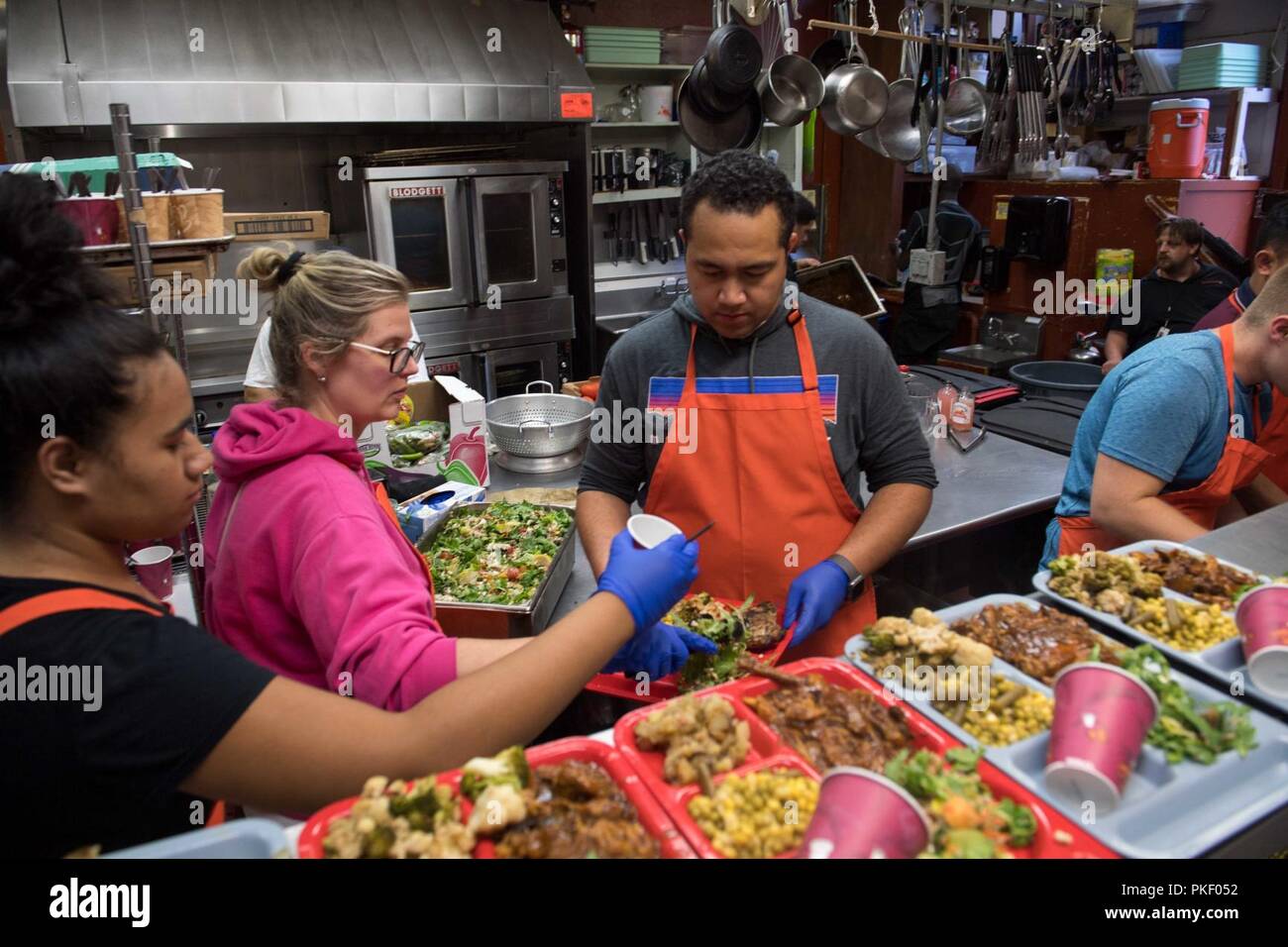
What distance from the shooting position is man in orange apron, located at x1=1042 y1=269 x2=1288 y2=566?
6.96ft

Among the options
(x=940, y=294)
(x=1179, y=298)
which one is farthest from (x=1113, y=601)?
(x=940, y=294)

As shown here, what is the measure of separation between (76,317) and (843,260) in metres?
4.09

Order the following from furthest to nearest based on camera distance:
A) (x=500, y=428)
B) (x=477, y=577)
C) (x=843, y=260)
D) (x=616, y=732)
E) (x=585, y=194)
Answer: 1. (x=585, y=194)
2. (x=843, y=260)
3. (x=500, y=428)
4. (x=477, y=577)
5. (x=616, y=732)

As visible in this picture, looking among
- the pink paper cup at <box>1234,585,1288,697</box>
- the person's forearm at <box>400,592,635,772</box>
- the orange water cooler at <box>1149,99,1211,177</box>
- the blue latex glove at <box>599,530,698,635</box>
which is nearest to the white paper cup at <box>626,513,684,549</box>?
the blue latex glove at <box>599,530,698,635</box>

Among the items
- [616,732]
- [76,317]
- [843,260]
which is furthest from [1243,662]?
[843,260]

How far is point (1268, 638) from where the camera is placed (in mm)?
1379

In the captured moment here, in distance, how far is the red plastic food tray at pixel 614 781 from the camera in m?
1.05

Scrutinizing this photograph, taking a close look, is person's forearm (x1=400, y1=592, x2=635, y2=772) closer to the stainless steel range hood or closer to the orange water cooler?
the stainless steel range hood

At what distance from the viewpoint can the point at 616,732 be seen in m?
1.28

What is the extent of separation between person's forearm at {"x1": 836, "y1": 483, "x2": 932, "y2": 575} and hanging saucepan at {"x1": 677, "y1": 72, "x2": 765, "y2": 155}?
316 centimetres

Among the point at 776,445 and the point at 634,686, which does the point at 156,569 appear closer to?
the point at 634,686

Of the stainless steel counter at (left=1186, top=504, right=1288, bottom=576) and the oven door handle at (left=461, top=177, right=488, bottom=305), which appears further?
the oven door handle at (left=461, top=177, right=488, bottom=305)

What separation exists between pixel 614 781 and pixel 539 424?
2.20 metres
